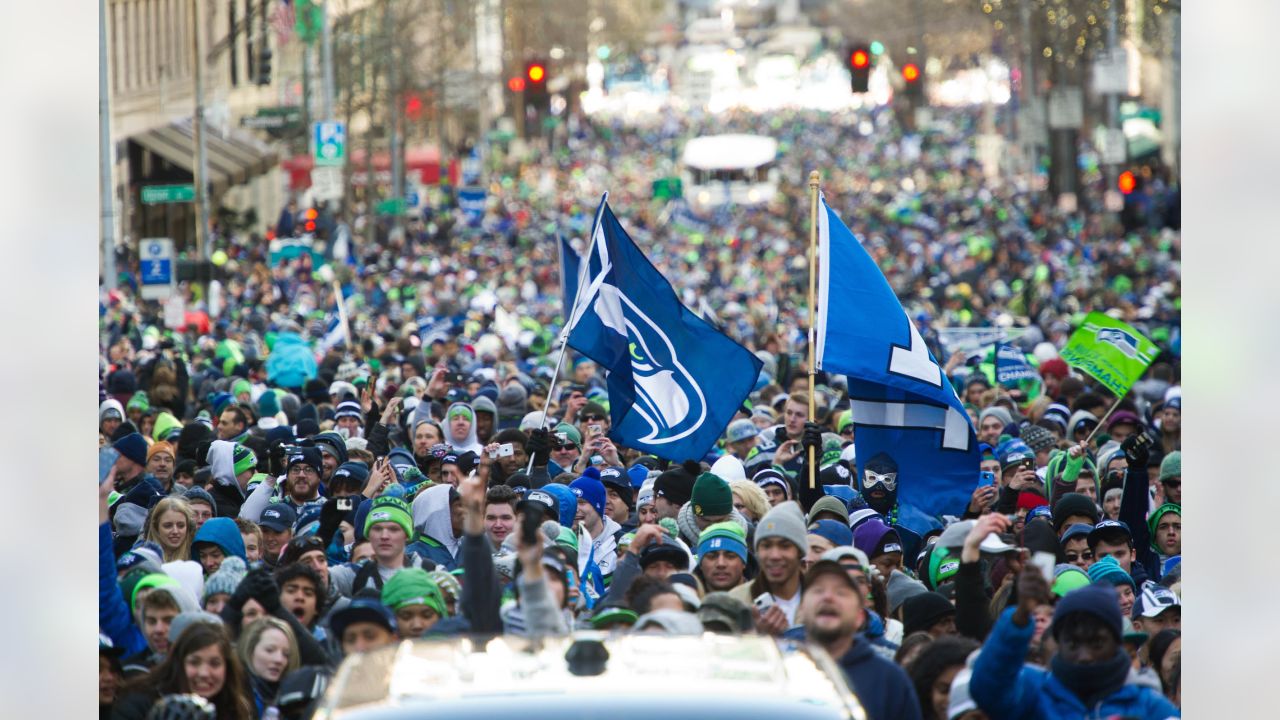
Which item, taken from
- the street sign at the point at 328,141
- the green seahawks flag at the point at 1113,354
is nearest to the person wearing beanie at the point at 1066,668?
the green seahawks flag at the point at 1113,354

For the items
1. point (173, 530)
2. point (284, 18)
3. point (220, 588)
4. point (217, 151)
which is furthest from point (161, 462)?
point (217, 151)

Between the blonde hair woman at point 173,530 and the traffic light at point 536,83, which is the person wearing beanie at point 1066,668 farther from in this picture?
the traffic light at point 536,83

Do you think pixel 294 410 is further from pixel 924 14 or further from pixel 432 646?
pixel 924 14

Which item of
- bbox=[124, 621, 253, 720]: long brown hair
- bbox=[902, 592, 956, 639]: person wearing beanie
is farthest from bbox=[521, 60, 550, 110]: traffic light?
bbox=[124, 621, 253, 720]: long brown hair

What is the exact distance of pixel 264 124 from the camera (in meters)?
39.6

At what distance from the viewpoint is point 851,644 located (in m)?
6.29

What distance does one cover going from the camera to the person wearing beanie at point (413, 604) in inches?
291

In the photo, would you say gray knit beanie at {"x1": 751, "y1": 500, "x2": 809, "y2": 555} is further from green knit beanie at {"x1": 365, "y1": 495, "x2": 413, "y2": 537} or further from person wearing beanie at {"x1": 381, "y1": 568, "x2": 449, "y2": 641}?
green knit beanie at {"x1": 365, "y1": 495, "x2": 413, "y2": 537}

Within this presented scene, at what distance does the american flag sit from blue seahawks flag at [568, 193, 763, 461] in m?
32.2

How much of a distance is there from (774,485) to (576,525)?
4.22 feet

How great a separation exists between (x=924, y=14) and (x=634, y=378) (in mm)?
68795

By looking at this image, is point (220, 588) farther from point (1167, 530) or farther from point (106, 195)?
A: point (106, 195)

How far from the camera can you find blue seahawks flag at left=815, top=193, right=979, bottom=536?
10.4 meters
